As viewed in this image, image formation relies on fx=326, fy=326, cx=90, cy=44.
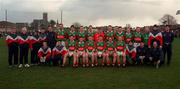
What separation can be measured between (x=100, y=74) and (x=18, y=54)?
4774 mm

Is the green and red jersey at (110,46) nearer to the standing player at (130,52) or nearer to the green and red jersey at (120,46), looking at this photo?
the green and red jersey at (120,46)

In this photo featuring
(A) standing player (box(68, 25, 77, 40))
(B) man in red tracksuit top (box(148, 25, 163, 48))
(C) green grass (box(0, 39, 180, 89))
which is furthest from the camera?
(A) standing player (box(68, 25, 77, 40))

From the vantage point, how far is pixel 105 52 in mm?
13836

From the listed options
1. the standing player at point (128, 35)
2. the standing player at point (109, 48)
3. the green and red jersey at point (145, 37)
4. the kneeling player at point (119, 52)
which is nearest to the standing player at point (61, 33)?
the standing player at point (109, 48)

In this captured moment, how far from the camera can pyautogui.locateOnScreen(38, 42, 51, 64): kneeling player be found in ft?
46.5

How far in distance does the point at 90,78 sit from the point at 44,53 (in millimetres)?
4017

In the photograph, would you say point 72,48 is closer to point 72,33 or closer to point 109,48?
point 72,33

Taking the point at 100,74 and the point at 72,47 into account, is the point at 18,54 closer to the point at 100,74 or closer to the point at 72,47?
the point at 72,47

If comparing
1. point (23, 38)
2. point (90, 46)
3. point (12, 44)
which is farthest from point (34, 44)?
point (90, 46)

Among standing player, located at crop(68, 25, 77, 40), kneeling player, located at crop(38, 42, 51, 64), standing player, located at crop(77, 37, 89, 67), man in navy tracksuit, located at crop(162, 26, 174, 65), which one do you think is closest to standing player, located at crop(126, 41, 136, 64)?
man in navy tracksuit, located at crop(162, 26, 174, 65)

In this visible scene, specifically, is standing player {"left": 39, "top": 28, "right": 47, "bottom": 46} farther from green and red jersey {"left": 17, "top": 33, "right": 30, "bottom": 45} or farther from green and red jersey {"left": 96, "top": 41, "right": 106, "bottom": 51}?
green and red jersey {"left": 96, "top": 41, "right": 106, "bottom": 51}

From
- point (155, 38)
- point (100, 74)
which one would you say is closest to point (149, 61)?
point (155, 38)

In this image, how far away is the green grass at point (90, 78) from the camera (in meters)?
9.54

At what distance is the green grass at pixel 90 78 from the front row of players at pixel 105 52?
619 mm
